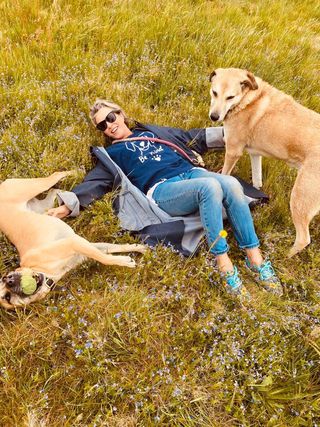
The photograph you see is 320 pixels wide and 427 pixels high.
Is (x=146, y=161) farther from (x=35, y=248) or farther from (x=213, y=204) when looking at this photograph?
(x=35, y=248)

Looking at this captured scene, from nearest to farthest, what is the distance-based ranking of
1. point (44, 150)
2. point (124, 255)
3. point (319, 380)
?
point (319, 380) < point (124, 255) < point (44, 150)

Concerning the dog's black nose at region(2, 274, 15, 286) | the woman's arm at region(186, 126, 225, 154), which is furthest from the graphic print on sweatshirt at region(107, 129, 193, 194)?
the dog's black nose at region(2, 274, 15, 286)

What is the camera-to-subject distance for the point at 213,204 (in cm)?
338

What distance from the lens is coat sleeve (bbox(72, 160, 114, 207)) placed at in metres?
3.68

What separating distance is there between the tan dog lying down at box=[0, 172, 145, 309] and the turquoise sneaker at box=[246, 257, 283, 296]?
1.15 m

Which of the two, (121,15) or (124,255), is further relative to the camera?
(121,15)

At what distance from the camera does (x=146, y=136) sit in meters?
4.16

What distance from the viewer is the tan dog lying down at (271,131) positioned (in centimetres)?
348

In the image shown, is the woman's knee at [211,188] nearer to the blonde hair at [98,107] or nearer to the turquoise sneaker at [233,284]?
the turquoise sneaker at [233,284]

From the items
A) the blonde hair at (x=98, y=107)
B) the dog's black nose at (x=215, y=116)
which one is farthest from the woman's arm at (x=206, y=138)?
the blonde hair at (x=98, y=107)

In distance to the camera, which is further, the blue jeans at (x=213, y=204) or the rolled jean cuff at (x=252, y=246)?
the rolled jean cuff at (x=252, y=246)

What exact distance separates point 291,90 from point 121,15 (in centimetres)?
279

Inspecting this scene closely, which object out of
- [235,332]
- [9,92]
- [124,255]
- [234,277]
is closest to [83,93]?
[9,92]

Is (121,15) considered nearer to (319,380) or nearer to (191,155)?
(191,155)
